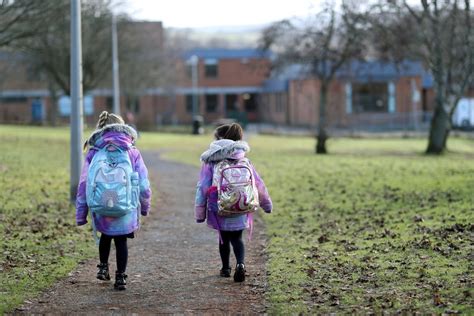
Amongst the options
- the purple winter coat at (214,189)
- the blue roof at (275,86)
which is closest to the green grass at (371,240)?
the purple winter coat at (214,189)

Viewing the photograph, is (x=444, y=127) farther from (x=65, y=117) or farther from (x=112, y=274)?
(x=65, y=117)

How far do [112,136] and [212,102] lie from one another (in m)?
75.8

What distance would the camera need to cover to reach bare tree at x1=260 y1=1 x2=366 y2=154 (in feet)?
110

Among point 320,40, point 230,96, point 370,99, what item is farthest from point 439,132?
point 230,96

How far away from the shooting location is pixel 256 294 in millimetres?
8195

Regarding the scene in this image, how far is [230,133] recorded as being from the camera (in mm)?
8766

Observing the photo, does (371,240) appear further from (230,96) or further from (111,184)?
(230,96)

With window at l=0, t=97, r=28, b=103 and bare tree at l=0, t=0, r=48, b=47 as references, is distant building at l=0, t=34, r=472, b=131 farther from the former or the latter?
bare tree at l=0, t=0, r=48, b=47

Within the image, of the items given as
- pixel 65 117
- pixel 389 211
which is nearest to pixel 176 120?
pixel 65 117

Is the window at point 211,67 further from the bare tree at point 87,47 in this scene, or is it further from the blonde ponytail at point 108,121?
the blonde ponytail at point 108,121

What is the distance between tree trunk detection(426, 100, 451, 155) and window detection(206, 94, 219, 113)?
49.0 meters

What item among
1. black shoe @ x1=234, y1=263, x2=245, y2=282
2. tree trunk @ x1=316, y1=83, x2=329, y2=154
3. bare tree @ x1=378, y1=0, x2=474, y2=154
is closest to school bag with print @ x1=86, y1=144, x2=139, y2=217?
black shoe @ x1=234, y1=263, x2=245, y2=282

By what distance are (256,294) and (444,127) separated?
28.4 m

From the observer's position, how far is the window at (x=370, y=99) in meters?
62.7
